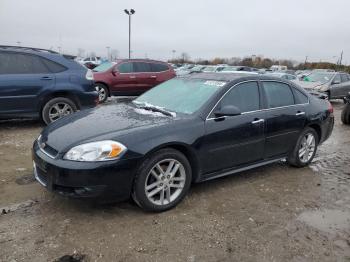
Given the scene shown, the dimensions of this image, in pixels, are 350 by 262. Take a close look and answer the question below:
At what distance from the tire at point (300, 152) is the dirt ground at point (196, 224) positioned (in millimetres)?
482

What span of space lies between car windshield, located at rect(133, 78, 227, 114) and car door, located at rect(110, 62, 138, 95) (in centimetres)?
786

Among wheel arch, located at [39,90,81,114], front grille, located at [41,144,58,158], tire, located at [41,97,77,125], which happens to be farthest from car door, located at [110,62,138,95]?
front grille, located at [41,144,58,158]

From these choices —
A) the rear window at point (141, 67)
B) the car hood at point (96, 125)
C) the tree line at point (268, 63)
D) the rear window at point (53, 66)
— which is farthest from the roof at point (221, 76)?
the tree line at point (268, 63)

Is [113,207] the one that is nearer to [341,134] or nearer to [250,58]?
[341,134]

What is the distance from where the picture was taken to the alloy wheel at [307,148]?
18.9 ft

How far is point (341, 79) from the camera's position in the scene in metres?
16.9

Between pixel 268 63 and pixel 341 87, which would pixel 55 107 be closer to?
pixel 341 87

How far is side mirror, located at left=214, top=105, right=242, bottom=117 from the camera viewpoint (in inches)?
171

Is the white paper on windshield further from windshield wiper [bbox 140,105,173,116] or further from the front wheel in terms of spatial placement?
the front wheel

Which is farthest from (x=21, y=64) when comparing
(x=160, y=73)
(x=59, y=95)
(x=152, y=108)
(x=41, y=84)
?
(x=160, y=73)

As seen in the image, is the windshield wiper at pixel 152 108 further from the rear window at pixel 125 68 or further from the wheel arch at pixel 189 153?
the rear window at pixel 125 68

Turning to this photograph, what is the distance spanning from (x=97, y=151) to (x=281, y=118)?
280cm

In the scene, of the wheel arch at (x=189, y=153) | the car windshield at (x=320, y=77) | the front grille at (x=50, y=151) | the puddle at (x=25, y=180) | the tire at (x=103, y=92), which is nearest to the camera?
the front grille at (x=50, y=151)

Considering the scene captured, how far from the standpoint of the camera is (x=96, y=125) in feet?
13.4
